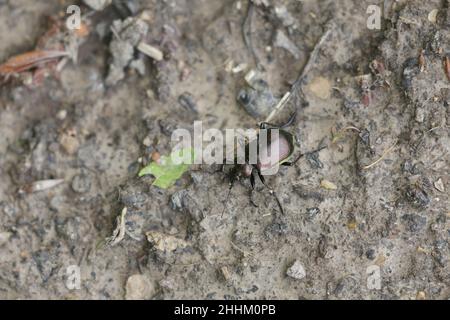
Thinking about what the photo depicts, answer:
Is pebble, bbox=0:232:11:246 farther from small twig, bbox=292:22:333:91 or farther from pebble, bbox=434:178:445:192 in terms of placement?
pebble, bbox=434:178:445:192

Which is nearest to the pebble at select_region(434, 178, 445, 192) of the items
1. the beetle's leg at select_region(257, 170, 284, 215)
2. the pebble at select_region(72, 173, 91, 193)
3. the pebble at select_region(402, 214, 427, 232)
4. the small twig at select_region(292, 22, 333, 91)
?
the pebble at select_region(402, 214, 427, 232)

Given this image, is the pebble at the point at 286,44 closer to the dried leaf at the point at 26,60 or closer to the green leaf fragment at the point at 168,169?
the green leaf fragment at the point at 168,169

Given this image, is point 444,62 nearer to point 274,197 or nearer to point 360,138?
point 360,138

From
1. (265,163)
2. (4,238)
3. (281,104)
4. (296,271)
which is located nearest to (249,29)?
(281,104)

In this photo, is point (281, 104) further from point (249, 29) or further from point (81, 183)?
point (81, 183)
